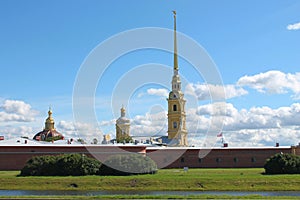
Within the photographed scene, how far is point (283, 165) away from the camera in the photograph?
41719 millimetres

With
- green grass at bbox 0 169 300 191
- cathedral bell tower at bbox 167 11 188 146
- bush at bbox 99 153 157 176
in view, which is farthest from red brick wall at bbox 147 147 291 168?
cathedral bell tower at bbox 167 11 188 146

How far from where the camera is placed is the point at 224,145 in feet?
192

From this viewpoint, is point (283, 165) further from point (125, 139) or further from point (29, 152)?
point (125, 139)

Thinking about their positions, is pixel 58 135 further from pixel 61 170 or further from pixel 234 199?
pixel 234 199

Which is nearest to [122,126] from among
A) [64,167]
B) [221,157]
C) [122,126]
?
[122,126]

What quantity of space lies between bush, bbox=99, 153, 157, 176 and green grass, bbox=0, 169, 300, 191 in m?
2.46

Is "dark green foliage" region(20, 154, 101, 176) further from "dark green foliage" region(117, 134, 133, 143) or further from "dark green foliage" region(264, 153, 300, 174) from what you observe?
"dark green foliage" region(117, 134, 133, 143)

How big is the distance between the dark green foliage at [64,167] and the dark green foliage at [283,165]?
14.9m

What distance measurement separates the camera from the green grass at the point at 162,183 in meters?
36.1

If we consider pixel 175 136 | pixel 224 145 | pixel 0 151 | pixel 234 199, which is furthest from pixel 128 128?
pixel 234 199

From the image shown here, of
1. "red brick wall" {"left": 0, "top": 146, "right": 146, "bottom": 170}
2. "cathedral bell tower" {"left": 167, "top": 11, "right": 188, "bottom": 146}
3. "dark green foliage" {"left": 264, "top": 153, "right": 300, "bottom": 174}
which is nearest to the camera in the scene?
"dark green foliage" {"left": 264, "top": 153, "right": 300, "bottom": 174}

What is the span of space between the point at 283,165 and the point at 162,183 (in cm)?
1142

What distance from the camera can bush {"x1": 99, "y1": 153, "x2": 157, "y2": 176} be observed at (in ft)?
137

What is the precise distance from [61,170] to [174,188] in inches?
443
